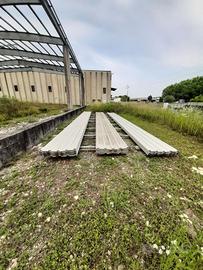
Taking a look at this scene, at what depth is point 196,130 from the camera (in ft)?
12.8

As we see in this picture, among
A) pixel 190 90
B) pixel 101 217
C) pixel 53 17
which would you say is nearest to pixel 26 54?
pixel 53 17

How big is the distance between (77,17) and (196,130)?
6.64 meters

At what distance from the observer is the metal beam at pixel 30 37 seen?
24.8ft

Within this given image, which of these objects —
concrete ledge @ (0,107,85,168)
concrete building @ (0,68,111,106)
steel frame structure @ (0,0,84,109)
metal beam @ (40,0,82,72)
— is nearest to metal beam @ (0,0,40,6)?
steel frame structure @ (0,0,84,109)

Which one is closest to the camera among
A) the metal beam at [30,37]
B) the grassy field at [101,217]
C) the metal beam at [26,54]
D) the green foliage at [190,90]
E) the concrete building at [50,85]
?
the grassy field at [101,217]

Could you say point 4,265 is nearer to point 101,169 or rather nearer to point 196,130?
point 101,169

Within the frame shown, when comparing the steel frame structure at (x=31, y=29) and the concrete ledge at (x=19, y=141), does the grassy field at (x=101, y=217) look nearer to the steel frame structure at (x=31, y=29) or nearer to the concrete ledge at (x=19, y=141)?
the concrete ledge at (x=19, y=141)

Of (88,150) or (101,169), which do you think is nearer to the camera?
(101,169)

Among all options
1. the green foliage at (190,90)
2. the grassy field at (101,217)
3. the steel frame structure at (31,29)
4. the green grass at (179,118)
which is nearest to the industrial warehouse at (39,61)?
the steel frame structure at (31,29)

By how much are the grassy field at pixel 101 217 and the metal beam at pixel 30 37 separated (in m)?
7.99

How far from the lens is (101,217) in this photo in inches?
47.9

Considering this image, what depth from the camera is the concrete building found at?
741 inches

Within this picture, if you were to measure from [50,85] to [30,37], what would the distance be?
1213cm

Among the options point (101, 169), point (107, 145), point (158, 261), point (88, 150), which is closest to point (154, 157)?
point (107, 145)
